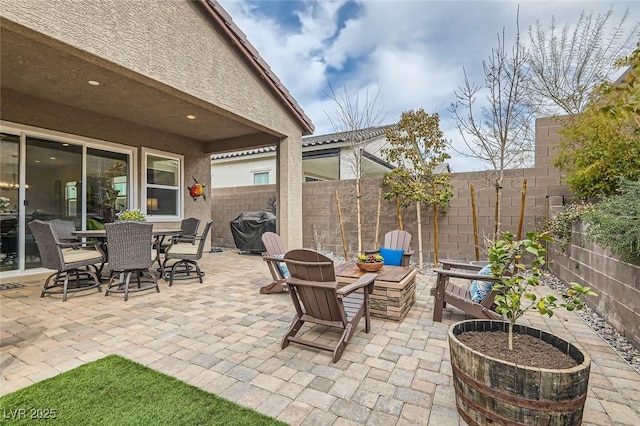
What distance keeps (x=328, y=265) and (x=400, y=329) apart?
48.7 inches

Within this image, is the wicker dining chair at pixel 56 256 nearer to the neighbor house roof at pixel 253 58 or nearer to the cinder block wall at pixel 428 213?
the neighbor house roof at pixel 253 58

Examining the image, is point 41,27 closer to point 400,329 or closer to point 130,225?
point 130,225

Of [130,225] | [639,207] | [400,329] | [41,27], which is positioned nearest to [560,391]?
[400,329]

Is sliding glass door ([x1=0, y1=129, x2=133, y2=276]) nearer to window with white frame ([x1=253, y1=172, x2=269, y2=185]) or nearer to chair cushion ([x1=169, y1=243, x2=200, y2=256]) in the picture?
chair cushion ([x1=169, y1=243, x2=200, y2=256])

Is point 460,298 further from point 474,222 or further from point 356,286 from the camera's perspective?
point 474,222

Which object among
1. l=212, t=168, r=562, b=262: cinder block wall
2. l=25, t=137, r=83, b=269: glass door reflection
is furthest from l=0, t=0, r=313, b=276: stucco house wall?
l=212, t=168, r=562, b=262: cinder block wall

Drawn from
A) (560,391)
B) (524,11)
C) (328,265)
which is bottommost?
(560,391)

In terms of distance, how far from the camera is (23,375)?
2211 millimetres

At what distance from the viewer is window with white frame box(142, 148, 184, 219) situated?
7.46m

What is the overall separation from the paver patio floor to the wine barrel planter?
0.31 m

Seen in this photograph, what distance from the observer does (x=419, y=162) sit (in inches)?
252

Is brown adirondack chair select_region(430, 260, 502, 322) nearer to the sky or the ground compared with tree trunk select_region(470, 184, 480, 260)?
nearer to the ground

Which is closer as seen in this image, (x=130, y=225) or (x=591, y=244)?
(x=591, y=244)

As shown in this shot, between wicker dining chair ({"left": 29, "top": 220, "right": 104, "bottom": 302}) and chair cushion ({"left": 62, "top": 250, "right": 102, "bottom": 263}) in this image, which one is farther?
chair cushion ({"left": 62, "top": 250, "right": 102, "bottom": 263})
